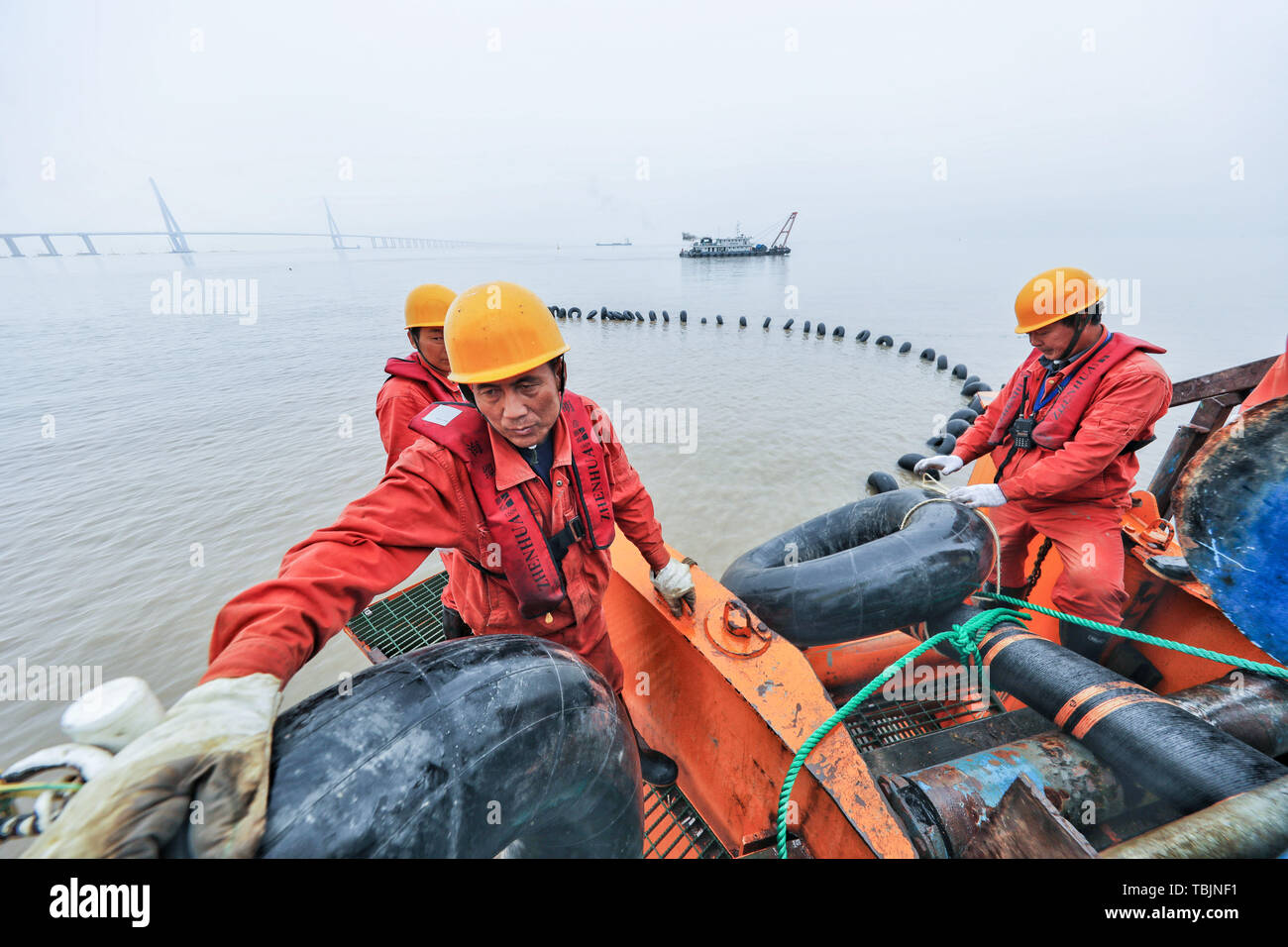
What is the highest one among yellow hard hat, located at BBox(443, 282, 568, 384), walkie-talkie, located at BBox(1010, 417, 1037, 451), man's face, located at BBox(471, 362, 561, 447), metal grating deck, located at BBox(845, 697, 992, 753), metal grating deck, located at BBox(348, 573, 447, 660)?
yellow hard hat, located at BBox(443, 282, 568, 384)

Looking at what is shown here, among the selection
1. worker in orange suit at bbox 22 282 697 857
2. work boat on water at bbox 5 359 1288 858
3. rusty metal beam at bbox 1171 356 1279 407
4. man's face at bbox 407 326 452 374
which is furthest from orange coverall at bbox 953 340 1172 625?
man's face at bbox 407 326 452 374

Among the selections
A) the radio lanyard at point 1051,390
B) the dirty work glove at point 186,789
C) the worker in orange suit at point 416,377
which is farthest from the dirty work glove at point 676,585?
the radio lanyard at point 1051,390

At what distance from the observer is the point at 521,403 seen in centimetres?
165

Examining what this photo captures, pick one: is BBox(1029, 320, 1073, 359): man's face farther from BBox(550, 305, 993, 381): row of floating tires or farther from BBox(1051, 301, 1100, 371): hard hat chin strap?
BBox(550, 305, 993, 381): row of floating tires

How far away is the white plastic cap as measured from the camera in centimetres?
86

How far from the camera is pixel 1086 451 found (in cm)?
265

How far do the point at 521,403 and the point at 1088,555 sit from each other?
132 inches

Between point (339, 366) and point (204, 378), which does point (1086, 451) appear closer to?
point (339, 366)

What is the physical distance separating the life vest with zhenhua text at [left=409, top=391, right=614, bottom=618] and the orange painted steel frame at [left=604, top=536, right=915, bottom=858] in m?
0.67

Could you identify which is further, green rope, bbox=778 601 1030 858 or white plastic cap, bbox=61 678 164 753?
green rope, bbox=778 601 1030 858

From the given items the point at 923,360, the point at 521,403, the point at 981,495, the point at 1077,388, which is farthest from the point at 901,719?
the point at 923,360

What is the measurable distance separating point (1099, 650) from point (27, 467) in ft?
43.7

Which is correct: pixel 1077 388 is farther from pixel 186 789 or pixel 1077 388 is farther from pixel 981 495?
pixel 186 789
